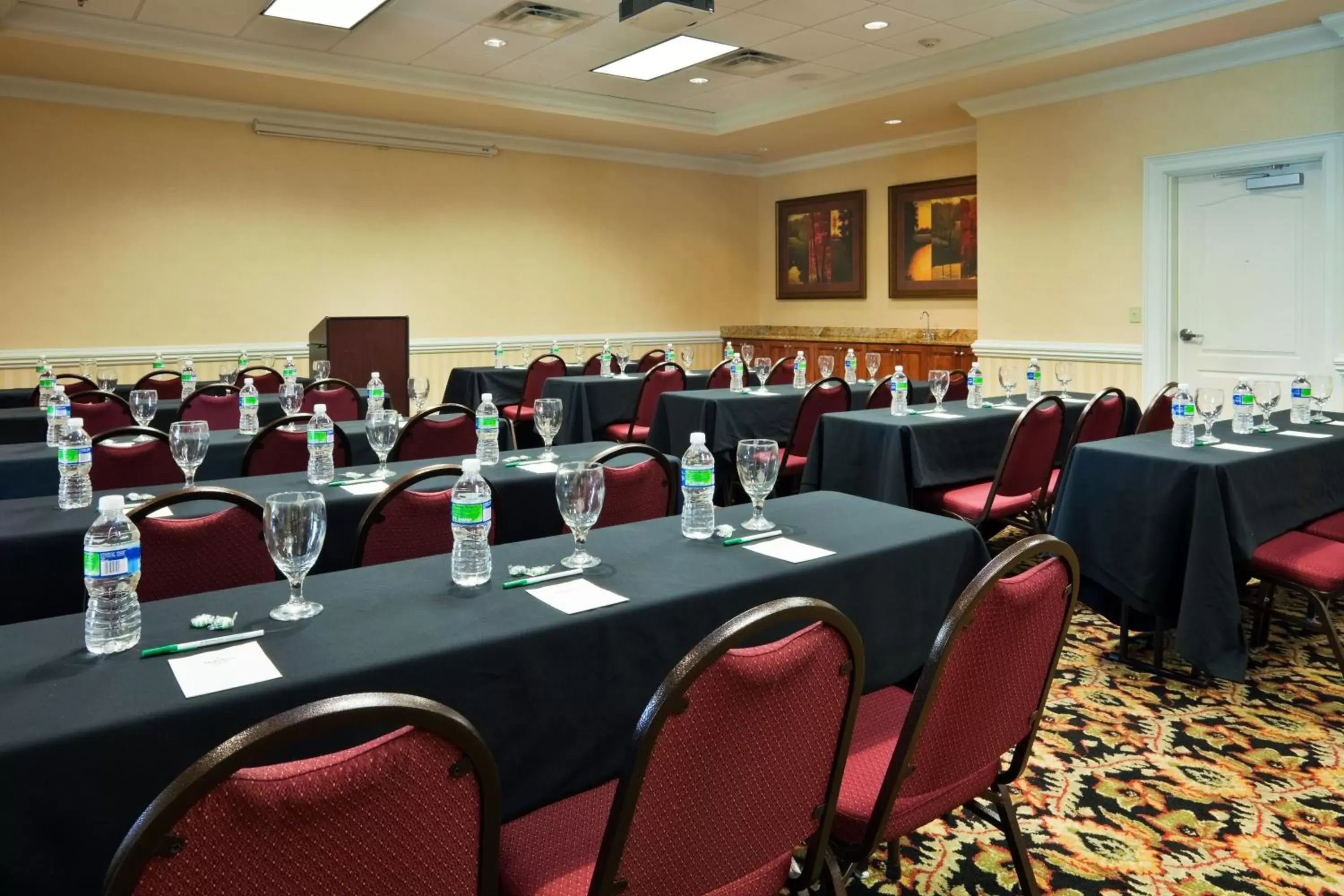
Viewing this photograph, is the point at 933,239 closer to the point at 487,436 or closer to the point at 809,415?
the point at 809,415

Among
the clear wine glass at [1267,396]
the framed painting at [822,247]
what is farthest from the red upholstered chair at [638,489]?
the framed painting at [822,247]

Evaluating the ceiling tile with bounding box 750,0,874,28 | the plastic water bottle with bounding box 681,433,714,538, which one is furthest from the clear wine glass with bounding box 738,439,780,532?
the ceiling tile with bounding box 750,0,874,28

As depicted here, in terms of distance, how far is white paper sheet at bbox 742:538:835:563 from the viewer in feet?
6.92

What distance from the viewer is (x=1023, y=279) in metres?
7.88

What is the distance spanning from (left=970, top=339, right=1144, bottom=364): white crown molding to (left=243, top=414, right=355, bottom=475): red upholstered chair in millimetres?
5828

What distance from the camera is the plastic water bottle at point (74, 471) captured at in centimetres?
276

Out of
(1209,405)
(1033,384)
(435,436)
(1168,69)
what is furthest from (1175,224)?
(435,436)

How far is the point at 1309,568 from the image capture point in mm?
3061

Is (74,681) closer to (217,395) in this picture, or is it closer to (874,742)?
(874,742)

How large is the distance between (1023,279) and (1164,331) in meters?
1.23

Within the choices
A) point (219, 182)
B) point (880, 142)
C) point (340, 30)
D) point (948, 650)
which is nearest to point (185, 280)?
point (219, 182)

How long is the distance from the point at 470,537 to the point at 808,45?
19.8 ft

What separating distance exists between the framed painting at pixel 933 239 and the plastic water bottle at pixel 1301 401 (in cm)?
496

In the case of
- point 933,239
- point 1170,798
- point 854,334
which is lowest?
point 1170,798
